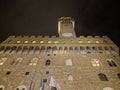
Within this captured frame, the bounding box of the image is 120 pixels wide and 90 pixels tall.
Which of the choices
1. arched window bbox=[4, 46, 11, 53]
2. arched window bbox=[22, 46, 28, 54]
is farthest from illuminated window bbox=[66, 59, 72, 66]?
arched window bbox=[4, 46, 11, 53]

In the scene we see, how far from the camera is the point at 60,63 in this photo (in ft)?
63.4

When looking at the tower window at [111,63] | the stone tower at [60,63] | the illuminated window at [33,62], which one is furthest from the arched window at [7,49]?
the tower window at [111,63]

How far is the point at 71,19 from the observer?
3366cm

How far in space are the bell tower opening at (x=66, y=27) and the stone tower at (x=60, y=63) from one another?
1.65 m

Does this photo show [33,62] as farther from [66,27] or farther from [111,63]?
[66,27]

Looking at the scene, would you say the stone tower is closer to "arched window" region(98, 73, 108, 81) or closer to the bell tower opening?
"arched window" region(98, 73, 108, 81)

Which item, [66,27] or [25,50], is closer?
[25,50]

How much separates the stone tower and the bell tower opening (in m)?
1.65

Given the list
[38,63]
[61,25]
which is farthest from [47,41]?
[61,25]

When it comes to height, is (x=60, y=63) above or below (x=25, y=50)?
below

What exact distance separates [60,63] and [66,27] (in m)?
13.0

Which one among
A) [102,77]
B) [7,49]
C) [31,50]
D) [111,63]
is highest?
[7,49]

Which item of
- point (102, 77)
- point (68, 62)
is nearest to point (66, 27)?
point (68, 62)

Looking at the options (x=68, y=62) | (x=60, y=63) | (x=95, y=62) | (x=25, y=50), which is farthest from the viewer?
(x=25, y=50)
